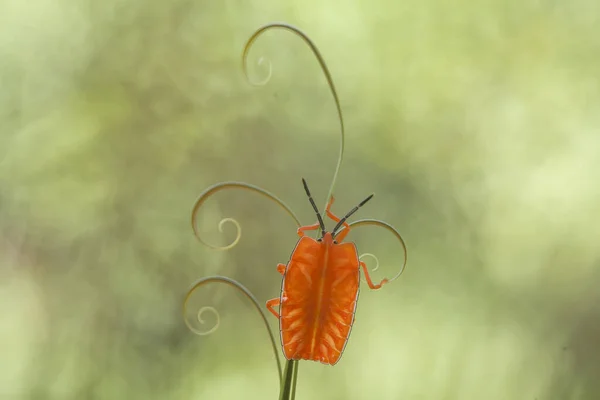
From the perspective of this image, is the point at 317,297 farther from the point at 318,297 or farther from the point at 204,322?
the point at 204,322

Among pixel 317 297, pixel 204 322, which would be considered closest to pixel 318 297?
pixel 317 297

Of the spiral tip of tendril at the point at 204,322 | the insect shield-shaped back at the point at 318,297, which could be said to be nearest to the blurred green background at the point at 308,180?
the spiral tip of tendril at the point at 204,322

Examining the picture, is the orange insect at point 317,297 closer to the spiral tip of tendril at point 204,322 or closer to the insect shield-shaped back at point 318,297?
the insect shield-shaped back at point 318,297

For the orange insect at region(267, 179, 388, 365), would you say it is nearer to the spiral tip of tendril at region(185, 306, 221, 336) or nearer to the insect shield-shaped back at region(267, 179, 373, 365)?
the insect shield-shaped back at region(267, 179, 373, 365)

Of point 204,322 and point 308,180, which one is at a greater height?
point 308,180

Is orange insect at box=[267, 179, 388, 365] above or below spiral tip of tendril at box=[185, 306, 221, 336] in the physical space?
above

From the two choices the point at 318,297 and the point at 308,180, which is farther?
the point at 308,180

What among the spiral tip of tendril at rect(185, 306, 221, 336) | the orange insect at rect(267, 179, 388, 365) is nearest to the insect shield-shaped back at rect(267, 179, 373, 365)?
the orange insect at rect(267, 179, 388, 365)
